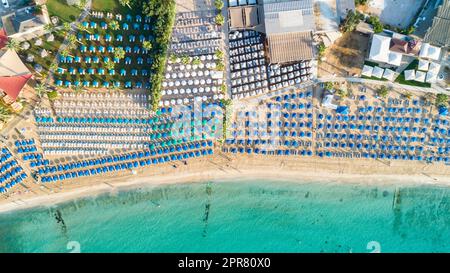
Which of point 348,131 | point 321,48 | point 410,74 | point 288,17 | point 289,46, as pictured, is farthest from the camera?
point 348,131

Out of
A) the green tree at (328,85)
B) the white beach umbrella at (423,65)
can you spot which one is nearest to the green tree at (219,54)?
the green tree at (328,85)

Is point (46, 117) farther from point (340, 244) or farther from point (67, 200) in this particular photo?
point (340, 244)

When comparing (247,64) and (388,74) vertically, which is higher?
(247,64)

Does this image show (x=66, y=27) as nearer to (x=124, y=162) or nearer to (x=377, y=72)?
(x=124, y=162)

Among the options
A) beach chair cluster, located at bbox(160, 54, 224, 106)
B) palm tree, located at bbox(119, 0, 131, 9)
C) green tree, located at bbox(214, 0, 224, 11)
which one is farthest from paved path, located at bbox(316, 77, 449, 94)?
palm tree, located at bbox(119, 0, 131, 9)

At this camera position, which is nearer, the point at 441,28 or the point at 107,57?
the point at 441,28

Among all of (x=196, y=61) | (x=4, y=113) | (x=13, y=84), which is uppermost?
(x=196, y=61)

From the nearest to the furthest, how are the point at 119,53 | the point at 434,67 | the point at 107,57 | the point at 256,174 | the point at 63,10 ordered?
the point at 119,53 → the point at 434,67 → the point at 63,10 → the point at 107,57 → the point at 256,174

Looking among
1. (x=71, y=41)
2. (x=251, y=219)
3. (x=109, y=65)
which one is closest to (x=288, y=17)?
(x=109, y=65)
